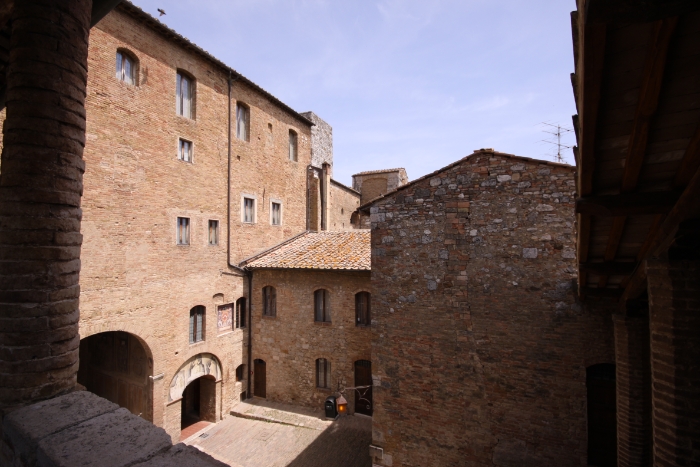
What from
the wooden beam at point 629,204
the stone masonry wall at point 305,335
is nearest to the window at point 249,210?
the stone masonry wall at point 305,335

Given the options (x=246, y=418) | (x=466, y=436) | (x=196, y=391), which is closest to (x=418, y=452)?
(x=466, y=436)

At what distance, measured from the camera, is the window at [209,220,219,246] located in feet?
42.5

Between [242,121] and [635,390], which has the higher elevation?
[242,121]

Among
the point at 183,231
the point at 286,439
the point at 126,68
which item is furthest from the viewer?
the point at 183,231

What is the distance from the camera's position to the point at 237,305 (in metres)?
14.0

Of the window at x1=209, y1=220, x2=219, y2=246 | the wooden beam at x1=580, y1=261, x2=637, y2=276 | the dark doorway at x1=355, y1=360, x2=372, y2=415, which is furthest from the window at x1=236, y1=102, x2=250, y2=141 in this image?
the wooden beam at x1=580, y1=261, x2=637, y2=276

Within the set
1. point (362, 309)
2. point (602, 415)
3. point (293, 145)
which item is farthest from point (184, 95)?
point (602, 415)

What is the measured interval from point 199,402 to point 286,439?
4.16 metres

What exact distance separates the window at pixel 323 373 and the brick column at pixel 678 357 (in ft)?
35.7

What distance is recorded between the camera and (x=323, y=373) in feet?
42.4

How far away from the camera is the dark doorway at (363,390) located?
12.3 meters

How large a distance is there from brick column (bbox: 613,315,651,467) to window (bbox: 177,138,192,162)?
11.9 meters

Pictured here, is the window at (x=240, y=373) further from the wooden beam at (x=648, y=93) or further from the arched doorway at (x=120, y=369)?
the wooden beam at (x=648, y=93)

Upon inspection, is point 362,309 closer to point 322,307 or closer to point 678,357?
point 322,307
